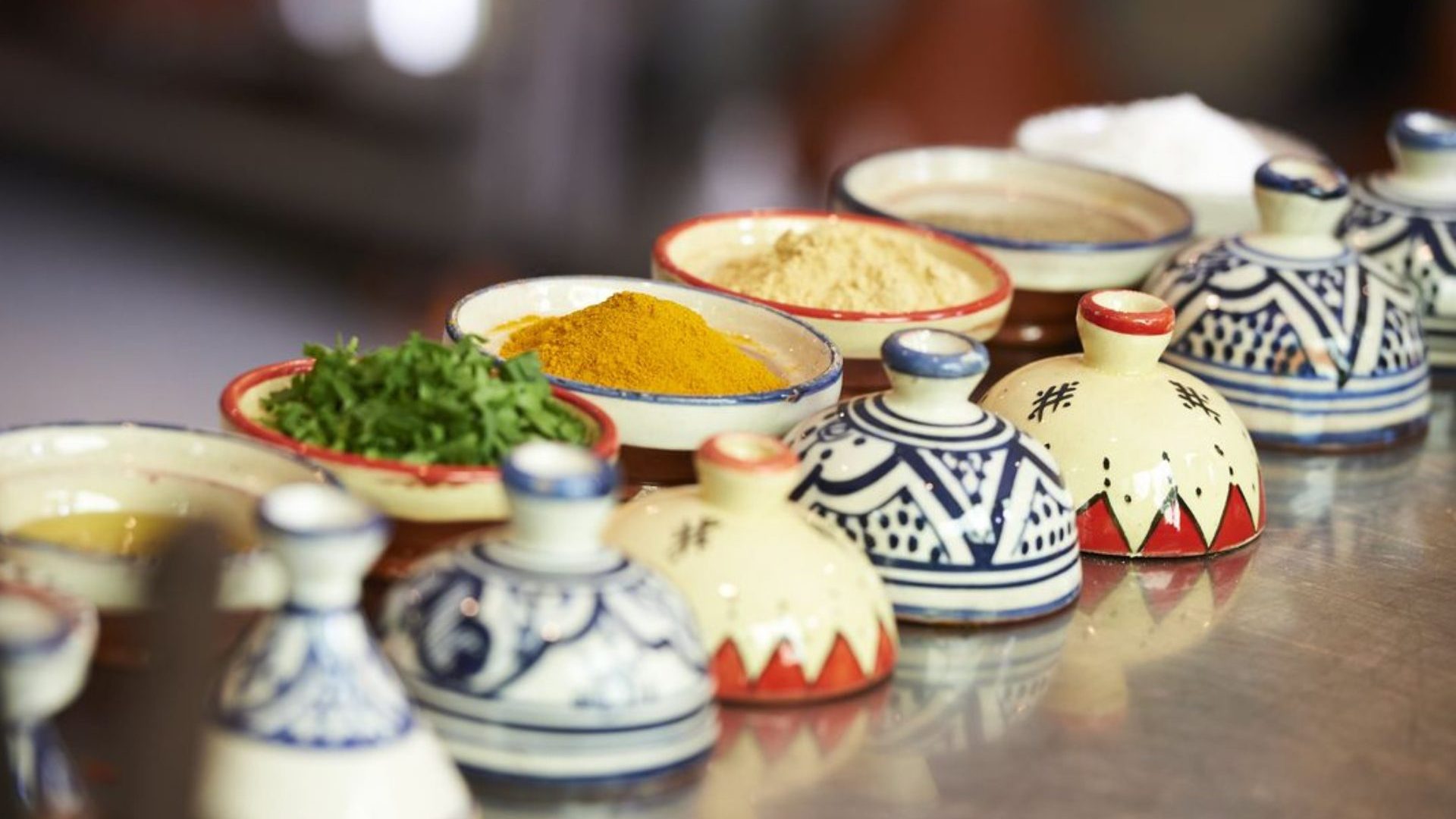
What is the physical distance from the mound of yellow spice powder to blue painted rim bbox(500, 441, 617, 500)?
1.31ft

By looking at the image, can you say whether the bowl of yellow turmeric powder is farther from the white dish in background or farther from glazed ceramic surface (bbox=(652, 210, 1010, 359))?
the white dish in background

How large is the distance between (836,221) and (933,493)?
0.68 meters

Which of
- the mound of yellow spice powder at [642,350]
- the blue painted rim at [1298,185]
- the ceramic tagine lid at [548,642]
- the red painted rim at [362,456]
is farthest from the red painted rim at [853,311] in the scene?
the ceramic tagine lid at [548,642]

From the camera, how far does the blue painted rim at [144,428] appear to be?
109cm

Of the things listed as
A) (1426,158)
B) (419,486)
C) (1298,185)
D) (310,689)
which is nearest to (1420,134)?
(1426,158)

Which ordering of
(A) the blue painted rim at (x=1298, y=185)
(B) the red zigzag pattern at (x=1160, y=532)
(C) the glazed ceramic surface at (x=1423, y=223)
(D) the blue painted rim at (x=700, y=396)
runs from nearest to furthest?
1. (D) the blue painted rim at (x=700, y=396)
2. (B) the red zigzag pattern at (x=1160, y=532)
3. (A) the blue painted rim at (x=1298, y=185)
4. (C) the glazed ceramic surface at (x=1423, y=223)

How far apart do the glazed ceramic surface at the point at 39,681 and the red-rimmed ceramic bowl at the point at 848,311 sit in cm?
82

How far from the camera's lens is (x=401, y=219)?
16.2 feet

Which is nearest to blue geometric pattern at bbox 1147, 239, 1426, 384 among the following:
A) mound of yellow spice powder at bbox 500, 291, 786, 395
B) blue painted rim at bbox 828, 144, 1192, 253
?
blue painted rim at bbox 828, 144, 1192, 253

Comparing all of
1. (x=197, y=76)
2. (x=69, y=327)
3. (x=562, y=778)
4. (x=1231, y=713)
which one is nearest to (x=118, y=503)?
(x=562, y=778)

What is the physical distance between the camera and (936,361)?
136 centimetres

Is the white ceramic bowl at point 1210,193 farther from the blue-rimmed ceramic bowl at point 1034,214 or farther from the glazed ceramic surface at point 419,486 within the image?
the glazed ceramic surface at point 419,486

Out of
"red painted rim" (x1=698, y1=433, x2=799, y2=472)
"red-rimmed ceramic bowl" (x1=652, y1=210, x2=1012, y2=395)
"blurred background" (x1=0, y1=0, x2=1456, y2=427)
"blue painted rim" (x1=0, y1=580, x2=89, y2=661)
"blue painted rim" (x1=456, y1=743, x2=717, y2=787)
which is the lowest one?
"blurred background" (x1=0, y1=0, x2=1456, y2=427)

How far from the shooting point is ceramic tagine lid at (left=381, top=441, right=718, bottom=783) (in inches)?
42.2
